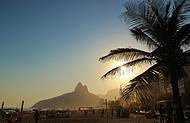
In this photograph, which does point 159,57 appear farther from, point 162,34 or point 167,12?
point 167,12

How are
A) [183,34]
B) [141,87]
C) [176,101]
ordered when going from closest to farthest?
[176,101], [141,87], [183,34]

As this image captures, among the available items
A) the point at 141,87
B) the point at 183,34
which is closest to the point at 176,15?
the point at 183,34

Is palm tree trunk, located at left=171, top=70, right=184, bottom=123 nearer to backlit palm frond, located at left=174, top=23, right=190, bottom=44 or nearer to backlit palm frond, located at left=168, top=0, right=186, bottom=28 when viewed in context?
backlit palm frond, located at left=174, top=23, right=190, bottom=44

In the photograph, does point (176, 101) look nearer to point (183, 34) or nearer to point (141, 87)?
point (141, 87)

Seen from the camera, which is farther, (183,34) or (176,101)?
(183,34)

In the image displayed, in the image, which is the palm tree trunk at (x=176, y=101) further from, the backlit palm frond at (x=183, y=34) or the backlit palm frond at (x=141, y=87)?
the backlit palm frond at (x=183, y=34)

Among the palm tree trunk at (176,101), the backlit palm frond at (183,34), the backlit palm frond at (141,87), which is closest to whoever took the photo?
the palm tree trunk at (176,101)

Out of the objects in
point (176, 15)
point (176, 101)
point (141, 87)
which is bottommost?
point (176, 101)

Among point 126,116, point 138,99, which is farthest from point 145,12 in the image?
point 126,116

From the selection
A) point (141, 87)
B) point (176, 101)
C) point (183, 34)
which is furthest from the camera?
point (183, 34)

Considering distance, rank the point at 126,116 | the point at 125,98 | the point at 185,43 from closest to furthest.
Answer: the point at 125,98 → the point at 185,43 → the point at 126,116

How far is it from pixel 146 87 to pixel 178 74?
5.56ft

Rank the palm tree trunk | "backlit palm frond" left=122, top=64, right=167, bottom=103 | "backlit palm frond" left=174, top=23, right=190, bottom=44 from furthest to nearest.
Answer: "backlit palm frond" left=174, top=23, right=190, bottom=44 < "backlit palm frond" left=122, top=64, right=167, bottom=103 < the palm tree trunk

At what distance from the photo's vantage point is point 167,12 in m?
13.5
